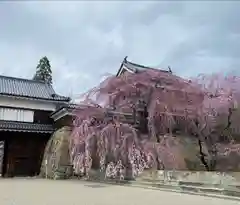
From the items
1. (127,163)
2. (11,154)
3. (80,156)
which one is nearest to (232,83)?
(127,163)

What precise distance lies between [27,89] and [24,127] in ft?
14.5

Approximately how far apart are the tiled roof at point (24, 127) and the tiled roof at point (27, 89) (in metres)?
2.07

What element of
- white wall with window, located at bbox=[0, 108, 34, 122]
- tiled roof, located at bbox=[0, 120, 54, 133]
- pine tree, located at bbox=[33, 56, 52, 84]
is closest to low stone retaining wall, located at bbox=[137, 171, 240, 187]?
tiled roof, located at bbox=[0, 120, 54, 133]

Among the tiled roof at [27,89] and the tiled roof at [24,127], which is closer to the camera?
the tiled roof at [24,127]

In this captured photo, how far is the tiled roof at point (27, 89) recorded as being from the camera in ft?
62.8

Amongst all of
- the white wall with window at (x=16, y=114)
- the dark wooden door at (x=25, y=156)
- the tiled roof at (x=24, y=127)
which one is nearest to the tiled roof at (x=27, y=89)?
the white wall with window at (x=16, y=114)

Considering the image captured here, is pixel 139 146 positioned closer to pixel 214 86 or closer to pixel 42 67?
pixel 214 86

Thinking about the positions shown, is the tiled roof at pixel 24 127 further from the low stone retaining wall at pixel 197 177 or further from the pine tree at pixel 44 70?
the pine tree at pixel 44 70

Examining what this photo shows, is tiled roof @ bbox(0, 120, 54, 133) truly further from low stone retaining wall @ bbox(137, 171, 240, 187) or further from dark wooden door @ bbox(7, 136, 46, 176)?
low stone retaining wall @ bbox(137, 171, 240, 187)

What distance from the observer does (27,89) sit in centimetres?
2011

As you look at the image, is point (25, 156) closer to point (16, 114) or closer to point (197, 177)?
point (16, 114)

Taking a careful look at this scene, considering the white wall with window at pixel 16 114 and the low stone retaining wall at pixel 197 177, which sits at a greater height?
the white wall with window at pixel 16 114

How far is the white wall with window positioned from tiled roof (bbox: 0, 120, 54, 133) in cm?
93

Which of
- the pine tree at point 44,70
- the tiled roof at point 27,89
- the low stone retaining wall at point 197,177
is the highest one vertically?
the pine tree at point 44,70
